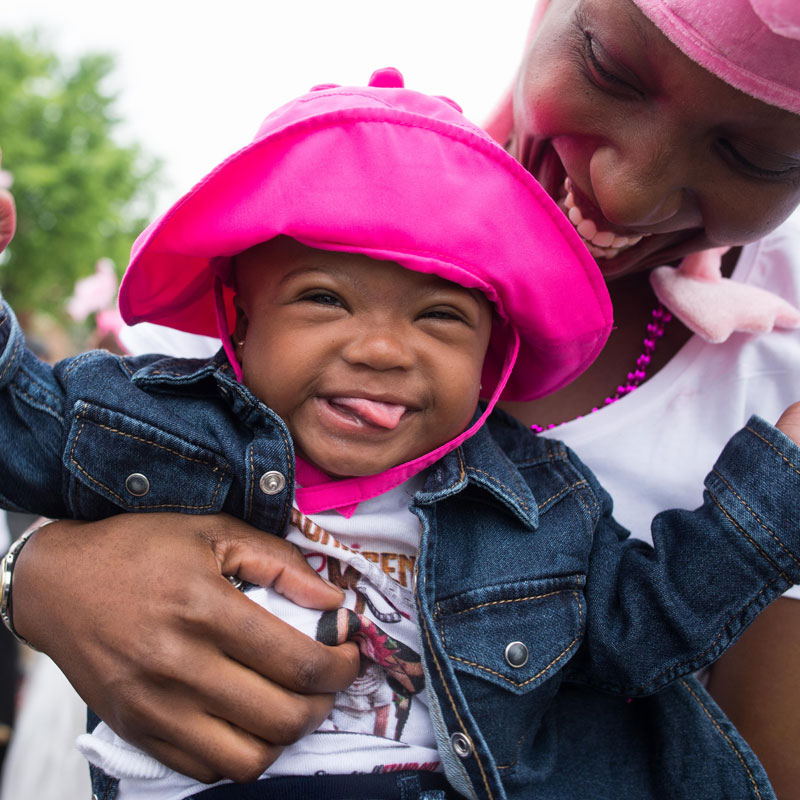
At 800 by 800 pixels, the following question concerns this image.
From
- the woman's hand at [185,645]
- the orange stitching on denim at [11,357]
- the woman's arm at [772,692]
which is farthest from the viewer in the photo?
the woman's arm at [772,692]

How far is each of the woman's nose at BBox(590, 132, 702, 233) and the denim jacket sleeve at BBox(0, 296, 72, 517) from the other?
1260 millimetres

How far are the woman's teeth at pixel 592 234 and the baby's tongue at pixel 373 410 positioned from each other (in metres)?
0.67

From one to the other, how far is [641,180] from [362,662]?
3.96 ft

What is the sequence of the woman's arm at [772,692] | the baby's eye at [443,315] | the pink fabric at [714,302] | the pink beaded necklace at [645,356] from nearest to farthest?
the baby's eye at [443,315], the woman's arm at [772,692], the pink fabric at [714,302], the pink beaded necklace at [645,356]

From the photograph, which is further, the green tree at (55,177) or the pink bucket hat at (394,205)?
the green tree at (55,177)

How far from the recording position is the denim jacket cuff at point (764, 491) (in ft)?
5.25

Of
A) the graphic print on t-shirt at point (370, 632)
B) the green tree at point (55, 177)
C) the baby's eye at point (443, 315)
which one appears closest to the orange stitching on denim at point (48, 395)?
the graphic print on t-shirt at point (370, 632)

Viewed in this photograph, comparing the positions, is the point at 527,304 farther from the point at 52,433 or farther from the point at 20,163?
the point at 20,163

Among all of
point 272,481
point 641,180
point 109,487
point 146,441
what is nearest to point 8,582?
point 109,487

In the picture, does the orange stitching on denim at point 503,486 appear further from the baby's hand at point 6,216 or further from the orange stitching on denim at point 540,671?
the baby's hand at point 6,216

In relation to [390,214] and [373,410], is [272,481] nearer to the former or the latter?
[373,410]

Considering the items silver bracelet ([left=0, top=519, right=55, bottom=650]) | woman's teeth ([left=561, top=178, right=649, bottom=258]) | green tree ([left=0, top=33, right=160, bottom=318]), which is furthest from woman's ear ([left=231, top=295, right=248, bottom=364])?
green tree ([left=0, top=33, right=160, bottom=318])

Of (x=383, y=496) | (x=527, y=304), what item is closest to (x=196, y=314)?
(x=383, y=496)

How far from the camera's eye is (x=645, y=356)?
2.24 m
